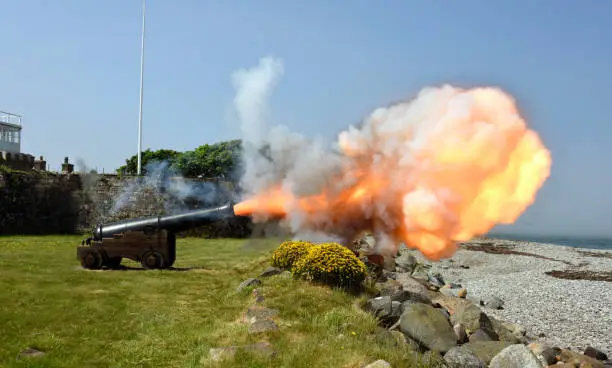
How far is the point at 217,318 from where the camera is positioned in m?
11.2

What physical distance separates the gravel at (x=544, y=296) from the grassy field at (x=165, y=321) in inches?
354

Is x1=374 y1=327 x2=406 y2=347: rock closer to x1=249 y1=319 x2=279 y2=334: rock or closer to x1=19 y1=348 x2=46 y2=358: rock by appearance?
x1=249 y1=319 x2=279 y2=334: rock

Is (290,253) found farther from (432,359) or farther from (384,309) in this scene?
(432,359)

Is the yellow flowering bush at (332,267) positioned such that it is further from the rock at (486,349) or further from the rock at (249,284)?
the rock at (486,349)

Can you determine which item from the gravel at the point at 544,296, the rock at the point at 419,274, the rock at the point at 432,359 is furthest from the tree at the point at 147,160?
the rock at the point at 432,359

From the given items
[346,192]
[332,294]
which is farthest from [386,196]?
[332,294]

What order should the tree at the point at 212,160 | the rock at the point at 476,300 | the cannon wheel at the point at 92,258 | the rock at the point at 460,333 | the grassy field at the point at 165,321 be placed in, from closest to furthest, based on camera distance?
the grassy field at the point at 165,321, the rock at the point at 460,333, the cannon wheel at the point at 92,258, the rock at the point at 476,300, the tree at the point at 212,160

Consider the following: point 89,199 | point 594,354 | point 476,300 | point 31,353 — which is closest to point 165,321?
point 31,353

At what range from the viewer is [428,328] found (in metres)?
10.4

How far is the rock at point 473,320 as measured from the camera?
1273cm

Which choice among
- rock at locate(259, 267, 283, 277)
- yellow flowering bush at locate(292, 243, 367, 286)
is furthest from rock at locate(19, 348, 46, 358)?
rock at locate(259, 267, 283, 277)

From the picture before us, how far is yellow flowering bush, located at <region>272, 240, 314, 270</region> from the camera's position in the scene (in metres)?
15.8

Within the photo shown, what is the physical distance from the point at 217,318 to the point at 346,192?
21.3 ft

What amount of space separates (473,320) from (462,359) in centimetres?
430
